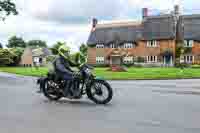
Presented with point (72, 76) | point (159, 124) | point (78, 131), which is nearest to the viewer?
point (78, 131)

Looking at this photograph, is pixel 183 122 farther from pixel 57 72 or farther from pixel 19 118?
pixel 57 72

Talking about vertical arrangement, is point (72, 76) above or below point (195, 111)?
above

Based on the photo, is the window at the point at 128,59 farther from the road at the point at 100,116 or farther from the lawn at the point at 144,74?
the road at the point at 100,116

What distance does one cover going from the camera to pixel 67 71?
9.61 m

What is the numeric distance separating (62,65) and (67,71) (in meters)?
0.29

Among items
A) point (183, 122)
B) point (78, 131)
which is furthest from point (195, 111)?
point (78, 131)

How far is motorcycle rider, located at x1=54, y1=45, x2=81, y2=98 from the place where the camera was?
9.47 meters

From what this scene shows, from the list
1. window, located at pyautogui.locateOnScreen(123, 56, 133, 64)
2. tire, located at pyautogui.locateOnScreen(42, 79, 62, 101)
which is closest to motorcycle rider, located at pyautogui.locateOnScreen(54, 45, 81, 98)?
tire, located at pyautogui.locateOnScreen(42, 79, 62, 101)

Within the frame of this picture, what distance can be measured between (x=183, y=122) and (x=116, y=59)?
5713 cm

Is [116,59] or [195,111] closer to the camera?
[195,111]

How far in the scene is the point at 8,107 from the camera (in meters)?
8.71

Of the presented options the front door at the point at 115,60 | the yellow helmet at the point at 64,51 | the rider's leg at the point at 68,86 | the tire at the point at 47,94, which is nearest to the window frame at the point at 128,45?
the front door at the point at 115,60

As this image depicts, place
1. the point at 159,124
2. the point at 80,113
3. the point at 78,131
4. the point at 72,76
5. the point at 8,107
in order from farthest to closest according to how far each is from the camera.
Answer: the point at 72,76 < the point at 8,107 < the point at 80,113 < the point at 159,124 < the point at 78,131

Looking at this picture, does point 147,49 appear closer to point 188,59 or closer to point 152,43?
point 152,43
